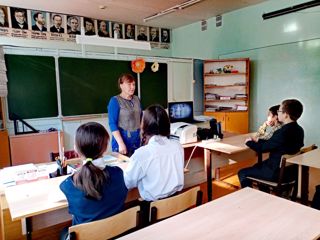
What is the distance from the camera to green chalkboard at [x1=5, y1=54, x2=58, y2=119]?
425 cm

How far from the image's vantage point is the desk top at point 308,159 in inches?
87.6

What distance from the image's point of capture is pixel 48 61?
453cm

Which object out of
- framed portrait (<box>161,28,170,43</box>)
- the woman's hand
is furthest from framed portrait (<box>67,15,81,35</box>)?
the woman's hand

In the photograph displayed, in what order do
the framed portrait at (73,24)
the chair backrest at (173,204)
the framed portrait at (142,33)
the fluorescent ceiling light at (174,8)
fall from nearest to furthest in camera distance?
the chair backrest at (173,204) < the fluorescent ceiling light at (174,8) < the framed portrait at (73,24) < the framed portrait at (142,33)

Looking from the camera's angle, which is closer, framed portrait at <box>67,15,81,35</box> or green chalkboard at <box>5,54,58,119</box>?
green chalkboard at <box>5,54,58,119</box>

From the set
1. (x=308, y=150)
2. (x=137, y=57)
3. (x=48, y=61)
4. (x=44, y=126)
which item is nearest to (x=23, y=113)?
(x=44, y=126)

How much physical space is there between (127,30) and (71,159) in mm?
5059

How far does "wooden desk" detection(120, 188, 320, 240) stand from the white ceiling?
4538 mm

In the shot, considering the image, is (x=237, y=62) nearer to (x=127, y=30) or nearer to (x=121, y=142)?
A: (x=127, y=30)

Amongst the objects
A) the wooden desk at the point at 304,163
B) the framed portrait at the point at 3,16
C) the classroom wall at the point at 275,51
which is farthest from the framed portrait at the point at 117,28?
the wooden desk at the point at 304,163

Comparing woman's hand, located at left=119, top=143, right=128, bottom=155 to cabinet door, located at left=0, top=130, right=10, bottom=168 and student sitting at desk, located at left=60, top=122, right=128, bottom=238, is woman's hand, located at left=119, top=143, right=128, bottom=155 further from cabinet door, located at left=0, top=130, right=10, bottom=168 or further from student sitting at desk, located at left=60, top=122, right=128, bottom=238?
cabinet door, located at left=0, top=130, right=10, bottom=168

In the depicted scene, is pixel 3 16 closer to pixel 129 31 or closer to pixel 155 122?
pixel 129 31

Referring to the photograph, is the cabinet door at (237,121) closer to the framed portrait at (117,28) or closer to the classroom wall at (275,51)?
the classroom wall at (275,51)

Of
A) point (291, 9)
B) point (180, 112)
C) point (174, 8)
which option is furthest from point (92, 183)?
point (291, 9)
